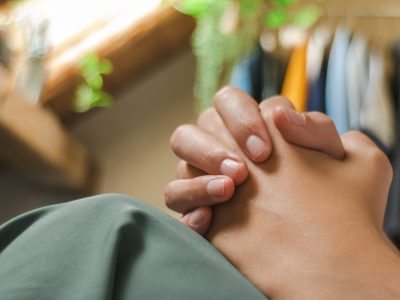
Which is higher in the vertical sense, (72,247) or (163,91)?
(72,247)

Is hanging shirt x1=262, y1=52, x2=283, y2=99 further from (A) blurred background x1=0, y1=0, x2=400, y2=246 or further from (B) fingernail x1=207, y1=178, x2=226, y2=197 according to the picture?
(B) fingernail x1=207, y1=178, x2=226, y2=197

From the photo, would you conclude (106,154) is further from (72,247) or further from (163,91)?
(72,247)

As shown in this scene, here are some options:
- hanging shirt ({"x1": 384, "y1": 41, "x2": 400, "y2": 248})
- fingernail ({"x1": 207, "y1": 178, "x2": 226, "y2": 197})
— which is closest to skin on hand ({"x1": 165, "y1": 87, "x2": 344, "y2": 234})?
fingernail ({"x1": 207, "y1": 178, "x2": 226, "y2": 197})

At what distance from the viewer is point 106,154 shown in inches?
94.0

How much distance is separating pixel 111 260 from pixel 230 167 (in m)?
0.19

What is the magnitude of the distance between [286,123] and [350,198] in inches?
4.0

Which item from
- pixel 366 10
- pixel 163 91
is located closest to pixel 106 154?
pixel 163 91

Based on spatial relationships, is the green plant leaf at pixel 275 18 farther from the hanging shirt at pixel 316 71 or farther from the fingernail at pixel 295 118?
the fingernail at pixel 295 118

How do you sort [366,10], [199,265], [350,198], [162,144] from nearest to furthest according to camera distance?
[199,265] → [350,198] → [366,10] → [162,144]

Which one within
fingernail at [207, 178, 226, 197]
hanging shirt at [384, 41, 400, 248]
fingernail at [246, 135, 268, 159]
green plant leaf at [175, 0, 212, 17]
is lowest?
hanging shirt at [384, 41, 400, 248]

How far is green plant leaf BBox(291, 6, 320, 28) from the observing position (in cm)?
198

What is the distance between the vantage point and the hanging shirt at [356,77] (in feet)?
5.44

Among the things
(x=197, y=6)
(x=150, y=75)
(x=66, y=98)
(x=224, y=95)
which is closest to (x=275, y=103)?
(x=224, y=95)

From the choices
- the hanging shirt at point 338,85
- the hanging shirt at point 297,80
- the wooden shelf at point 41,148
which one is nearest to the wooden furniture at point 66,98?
the wooden shelf at point 41,148
